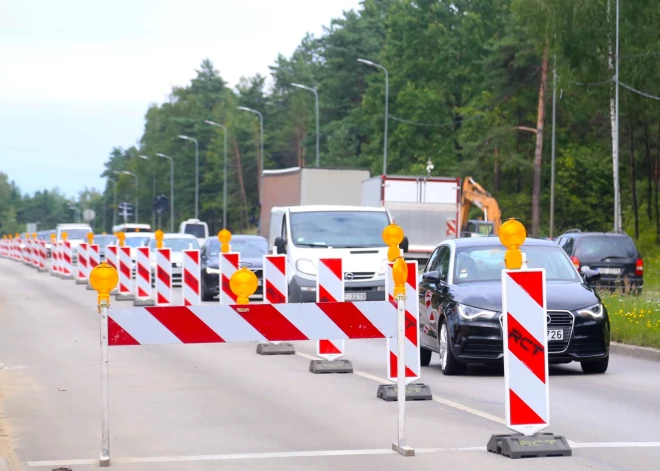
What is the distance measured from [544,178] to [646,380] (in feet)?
212

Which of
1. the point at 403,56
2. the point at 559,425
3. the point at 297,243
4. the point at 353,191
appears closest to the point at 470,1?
the point at 403,56

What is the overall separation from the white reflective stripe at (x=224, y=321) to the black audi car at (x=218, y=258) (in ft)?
67.8

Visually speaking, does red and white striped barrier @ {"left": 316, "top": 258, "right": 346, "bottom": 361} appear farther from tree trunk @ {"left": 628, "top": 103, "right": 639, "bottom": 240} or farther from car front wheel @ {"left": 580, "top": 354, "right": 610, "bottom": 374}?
tree trunk @ {"left": 628, "top": 103, "right": 639, "bottom": 240}

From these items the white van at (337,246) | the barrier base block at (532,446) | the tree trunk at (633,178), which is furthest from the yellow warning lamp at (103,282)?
the tree trunk at (633,178)

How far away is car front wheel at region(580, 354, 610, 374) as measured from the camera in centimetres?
1457

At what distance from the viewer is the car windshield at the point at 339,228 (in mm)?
24250

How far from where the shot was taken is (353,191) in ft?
146

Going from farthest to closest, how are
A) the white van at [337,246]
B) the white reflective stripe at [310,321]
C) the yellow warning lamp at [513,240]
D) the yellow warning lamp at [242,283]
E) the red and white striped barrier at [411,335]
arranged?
1. the white van at [337,246]
2. the yellow warning lamp at [242,283]
3. the red and white striped barrier at [411,335]
4. the yellow warning lamp at [513,240]
5. the white reflective stripe at [310,321]

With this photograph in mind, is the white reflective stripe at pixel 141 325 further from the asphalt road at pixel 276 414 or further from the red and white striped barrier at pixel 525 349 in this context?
the red and white striped barrier at pixel 525 349

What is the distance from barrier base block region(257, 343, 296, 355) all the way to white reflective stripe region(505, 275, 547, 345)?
8.60 m

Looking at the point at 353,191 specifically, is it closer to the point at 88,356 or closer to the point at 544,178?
the point at 88,356

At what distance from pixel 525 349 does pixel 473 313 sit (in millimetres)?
5121

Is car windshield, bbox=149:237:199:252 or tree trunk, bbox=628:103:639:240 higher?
tree trunk, bbox=628:103:639:240

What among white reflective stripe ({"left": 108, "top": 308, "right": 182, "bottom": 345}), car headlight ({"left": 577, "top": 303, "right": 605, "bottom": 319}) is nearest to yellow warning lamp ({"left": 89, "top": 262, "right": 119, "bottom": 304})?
white reflective stripe ({"left": 108, "top": 308, "right": 182, "bottom": 345})
